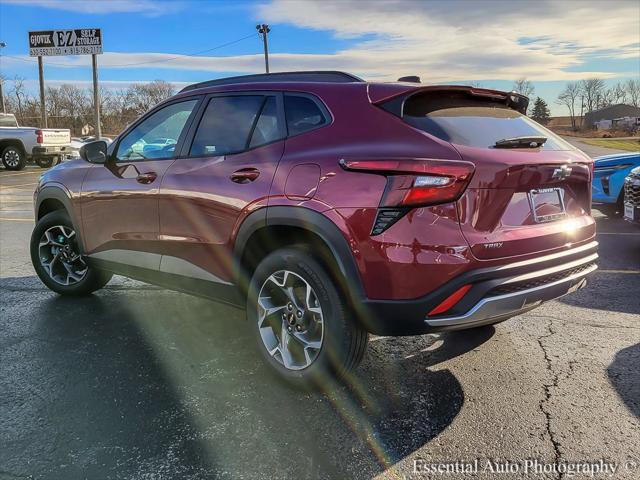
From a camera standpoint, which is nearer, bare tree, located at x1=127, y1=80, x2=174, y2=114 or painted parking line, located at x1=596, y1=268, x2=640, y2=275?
painted parking line, located at x1=596, y1=268, x2=640, y2=275

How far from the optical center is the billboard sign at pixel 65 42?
28188 mm

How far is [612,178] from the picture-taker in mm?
8336

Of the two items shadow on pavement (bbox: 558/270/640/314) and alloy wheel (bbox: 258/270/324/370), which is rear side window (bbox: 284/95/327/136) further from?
shadow on pavement (bbox: 558/270/640/314)

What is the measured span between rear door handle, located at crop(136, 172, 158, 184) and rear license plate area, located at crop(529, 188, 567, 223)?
102 inches

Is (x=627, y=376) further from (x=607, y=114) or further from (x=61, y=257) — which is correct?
(x=607, y=114)

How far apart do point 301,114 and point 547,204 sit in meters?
1.53

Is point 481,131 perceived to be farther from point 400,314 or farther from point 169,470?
point 169,470

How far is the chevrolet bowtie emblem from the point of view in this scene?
124 inches

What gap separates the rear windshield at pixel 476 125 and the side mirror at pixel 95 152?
108 inches

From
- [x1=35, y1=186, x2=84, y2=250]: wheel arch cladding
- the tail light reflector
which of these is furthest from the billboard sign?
the tail light reflector

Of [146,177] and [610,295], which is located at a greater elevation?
[146,177]

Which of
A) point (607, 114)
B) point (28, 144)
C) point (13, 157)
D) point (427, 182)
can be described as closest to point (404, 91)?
point (427, 182)

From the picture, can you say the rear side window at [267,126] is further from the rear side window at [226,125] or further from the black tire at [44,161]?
the black tire at [44,161]

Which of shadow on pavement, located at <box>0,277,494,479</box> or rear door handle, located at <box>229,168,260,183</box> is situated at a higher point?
rear door handle, located at <box>229,168,260,183</box>
